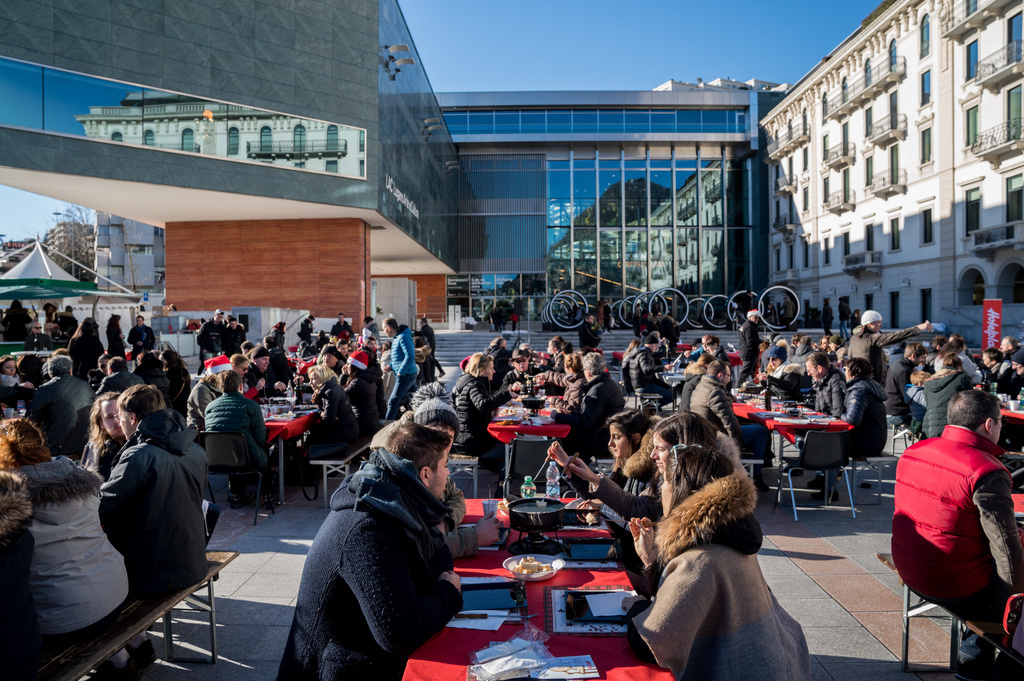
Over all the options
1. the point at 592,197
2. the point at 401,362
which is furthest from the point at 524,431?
the point at 592,197

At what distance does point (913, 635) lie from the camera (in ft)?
12.1

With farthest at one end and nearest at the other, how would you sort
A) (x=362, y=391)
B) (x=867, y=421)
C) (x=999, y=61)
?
(x=999, y=61) → (x=362, y=391) → (x=867, y=421)

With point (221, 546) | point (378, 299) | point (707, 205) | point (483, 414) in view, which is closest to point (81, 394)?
point (221, 546)

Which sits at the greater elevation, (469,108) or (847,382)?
(469,108)

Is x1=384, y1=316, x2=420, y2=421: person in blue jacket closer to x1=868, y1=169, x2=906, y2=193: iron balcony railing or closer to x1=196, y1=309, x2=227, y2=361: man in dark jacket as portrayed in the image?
x1=196, y1=309, x2=227, y2=361: man in dark jacket

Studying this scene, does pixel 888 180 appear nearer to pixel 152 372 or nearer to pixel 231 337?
pixel 231 337

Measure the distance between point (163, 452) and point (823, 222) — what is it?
37.9 m

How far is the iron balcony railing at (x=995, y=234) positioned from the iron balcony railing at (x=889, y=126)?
6.93 m

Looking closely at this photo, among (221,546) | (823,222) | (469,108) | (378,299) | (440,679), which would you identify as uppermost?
(469,108)

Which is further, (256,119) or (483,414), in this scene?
(256,119)

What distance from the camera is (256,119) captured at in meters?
19.2

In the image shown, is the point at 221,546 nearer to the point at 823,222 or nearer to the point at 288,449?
the point at 288,449

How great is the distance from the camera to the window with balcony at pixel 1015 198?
22.1 metres

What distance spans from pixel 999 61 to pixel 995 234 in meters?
6.28
